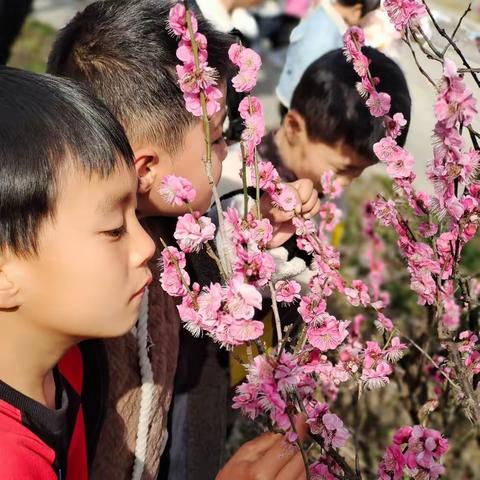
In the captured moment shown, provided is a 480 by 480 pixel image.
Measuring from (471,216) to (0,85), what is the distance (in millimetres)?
690

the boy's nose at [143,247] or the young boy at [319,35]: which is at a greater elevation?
the boy's nose at [143,247]

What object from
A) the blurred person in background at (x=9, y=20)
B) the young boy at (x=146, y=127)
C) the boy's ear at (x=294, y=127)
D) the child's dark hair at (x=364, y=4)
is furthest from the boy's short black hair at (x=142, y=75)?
the blurred person in background at (x=9, y=20)

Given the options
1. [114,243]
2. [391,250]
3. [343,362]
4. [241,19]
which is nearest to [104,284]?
[114,243]

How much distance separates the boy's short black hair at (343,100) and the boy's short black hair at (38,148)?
91 centimetres

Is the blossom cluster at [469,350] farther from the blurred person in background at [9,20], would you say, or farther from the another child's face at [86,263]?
the blurred person in background at [9,20]

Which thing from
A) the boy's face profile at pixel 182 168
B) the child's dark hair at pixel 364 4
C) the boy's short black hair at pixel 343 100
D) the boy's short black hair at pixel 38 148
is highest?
the boy's short black hair at pixel 38 148

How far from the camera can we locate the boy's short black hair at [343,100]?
6.45 ft

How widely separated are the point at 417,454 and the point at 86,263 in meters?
0.52

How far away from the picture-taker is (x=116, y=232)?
46.6 inches

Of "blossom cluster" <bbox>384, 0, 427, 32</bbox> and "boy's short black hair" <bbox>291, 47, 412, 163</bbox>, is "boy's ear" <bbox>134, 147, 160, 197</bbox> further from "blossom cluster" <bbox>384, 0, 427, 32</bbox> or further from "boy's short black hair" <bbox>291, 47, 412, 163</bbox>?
"boy's short black hair" <bbox>291, 47, 412, 163</bbox>

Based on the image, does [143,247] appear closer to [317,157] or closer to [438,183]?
[438,183]

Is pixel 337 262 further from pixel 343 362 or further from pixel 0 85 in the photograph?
pixel 0 85

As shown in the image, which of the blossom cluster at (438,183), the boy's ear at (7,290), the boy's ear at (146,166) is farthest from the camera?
the boy's ear at (146,166)

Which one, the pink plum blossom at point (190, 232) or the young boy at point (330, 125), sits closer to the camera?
the pink plum blossom at point (190, 232)
